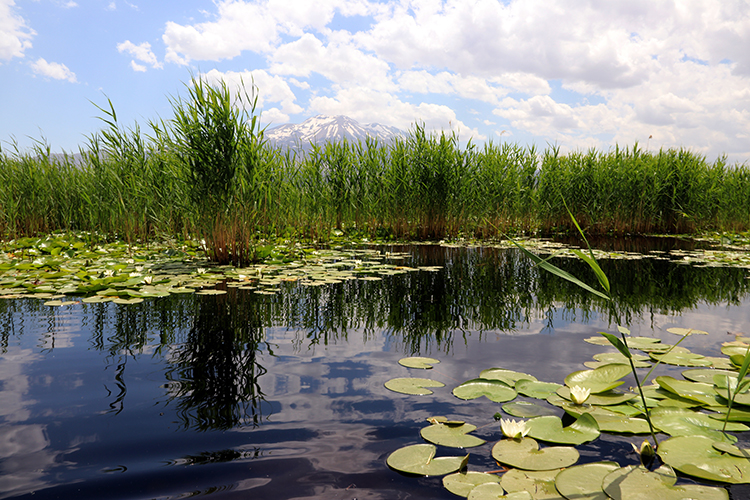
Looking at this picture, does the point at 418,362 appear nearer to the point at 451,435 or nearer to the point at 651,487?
the point at 451,435

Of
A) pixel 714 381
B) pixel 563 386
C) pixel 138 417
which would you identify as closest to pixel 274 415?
pixel 138 417

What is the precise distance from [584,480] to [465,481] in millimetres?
329

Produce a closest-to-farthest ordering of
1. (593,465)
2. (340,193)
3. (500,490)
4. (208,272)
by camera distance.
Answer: (500,490) < (593,465) < (208,272) < (340,193)

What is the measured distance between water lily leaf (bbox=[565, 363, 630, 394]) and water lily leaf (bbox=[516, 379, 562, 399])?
0.08 metres

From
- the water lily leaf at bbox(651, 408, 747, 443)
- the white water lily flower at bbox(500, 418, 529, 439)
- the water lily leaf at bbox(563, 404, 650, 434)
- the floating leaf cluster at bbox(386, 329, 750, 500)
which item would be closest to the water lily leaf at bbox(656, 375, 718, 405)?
the floating leaf cluster at bbox(386, 329, 750, 500)

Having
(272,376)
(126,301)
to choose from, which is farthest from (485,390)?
(126,301)

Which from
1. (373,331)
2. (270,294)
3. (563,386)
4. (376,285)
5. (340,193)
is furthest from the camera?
(340,193)

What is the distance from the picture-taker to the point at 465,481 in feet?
3.80

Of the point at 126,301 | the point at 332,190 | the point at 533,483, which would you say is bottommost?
the point at 533,483

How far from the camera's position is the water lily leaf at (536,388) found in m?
1.73

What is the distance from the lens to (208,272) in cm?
457

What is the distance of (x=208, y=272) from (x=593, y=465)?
4.20 m

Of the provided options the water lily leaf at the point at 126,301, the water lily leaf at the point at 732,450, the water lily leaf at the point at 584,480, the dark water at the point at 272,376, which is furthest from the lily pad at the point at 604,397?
the water lily leaf at the point at 126,301

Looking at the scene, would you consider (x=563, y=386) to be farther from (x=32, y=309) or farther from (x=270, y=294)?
(x=32, y=309)
